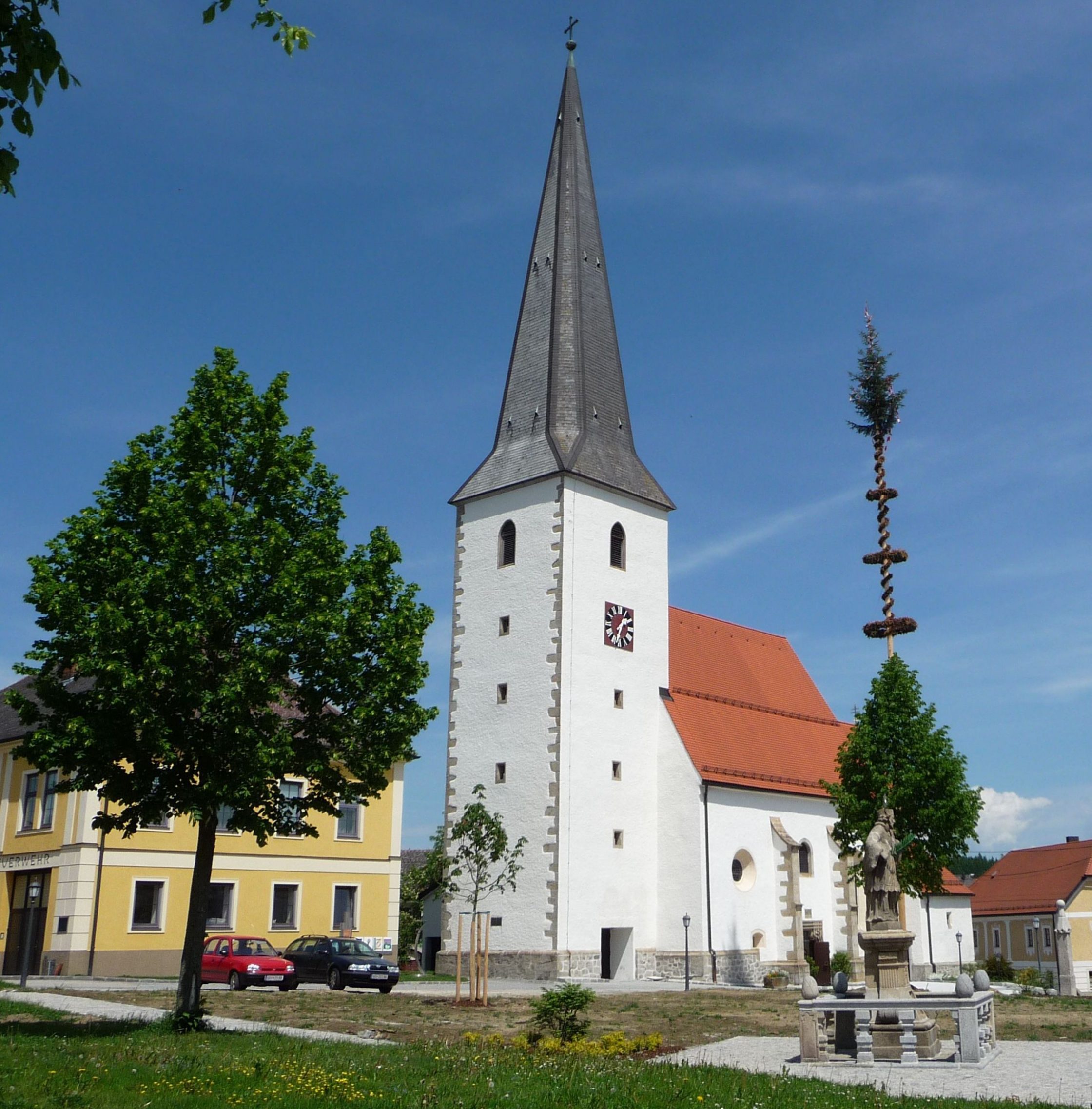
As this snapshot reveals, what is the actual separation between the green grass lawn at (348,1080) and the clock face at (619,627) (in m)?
24.4

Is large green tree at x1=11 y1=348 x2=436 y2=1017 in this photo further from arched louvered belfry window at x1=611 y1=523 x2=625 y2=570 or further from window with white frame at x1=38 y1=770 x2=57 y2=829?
arched louvered belfry window at x1=611 y1=523 x2=625 y2=570

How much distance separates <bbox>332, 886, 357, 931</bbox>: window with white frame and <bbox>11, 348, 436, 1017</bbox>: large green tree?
2104cm

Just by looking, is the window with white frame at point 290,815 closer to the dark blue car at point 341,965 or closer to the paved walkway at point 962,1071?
the paved walkway at point 962,1071

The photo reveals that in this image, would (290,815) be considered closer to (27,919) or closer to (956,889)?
(27,919)

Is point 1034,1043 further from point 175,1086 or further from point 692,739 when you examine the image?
point 692,739

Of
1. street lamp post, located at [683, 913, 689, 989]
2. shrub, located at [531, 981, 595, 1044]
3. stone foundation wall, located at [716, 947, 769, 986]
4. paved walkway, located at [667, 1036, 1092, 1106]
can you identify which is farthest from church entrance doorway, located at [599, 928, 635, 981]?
shrub, located at [531, 981, 595, 1044]

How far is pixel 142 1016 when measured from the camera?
63.3ft

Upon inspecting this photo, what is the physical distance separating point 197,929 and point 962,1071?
1087cm

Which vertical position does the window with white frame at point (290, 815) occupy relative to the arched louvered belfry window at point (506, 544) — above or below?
below

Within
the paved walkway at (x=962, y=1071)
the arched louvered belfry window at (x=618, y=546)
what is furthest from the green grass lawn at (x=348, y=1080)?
the arched louvered belfry window at (x=618, y=546)

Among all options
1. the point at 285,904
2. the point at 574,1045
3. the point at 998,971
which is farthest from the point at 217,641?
the point at 998,971

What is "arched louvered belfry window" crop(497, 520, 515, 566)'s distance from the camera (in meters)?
40.8

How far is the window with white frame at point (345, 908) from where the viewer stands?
3894cm

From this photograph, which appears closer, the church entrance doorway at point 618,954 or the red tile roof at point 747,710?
the church entrance doorway at point 618,954
